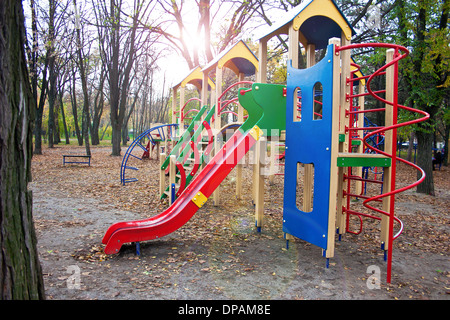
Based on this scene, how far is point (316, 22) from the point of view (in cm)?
432

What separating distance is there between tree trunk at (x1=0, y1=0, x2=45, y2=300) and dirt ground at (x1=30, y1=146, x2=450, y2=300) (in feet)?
3.31

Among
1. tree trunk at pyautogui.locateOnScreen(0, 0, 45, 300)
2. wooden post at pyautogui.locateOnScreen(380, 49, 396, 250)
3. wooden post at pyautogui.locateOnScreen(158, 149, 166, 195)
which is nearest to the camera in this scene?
tree trunk at pyautogui.locateOnScreen(0, 0, 45, 300)

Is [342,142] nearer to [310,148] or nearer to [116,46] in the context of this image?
[310,148]

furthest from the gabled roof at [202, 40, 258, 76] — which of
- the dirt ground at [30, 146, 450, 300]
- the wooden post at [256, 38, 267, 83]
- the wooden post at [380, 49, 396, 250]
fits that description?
the wooden post at [380, 49, 396, 250]

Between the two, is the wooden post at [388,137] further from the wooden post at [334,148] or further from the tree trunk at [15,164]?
the tree trunk at [15,164]

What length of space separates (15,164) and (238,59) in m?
5.90

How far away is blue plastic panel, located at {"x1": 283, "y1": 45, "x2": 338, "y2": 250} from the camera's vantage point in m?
3.36

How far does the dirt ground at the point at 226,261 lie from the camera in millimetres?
2932

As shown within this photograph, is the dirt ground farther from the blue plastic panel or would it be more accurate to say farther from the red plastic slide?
the blue plastic panel

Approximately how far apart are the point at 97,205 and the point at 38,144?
554 inches

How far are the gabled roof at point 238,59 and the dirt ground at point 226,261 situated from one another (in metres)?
3.22

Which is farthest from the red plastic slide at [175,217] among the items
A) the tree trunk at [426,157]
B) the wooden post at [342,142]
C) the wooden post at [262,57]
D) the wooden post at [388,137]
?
the tree trunk at [426,157]

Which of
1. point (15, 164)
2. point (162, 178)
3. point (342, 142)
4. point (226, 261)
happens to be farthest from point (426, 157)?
point (15, 164)
